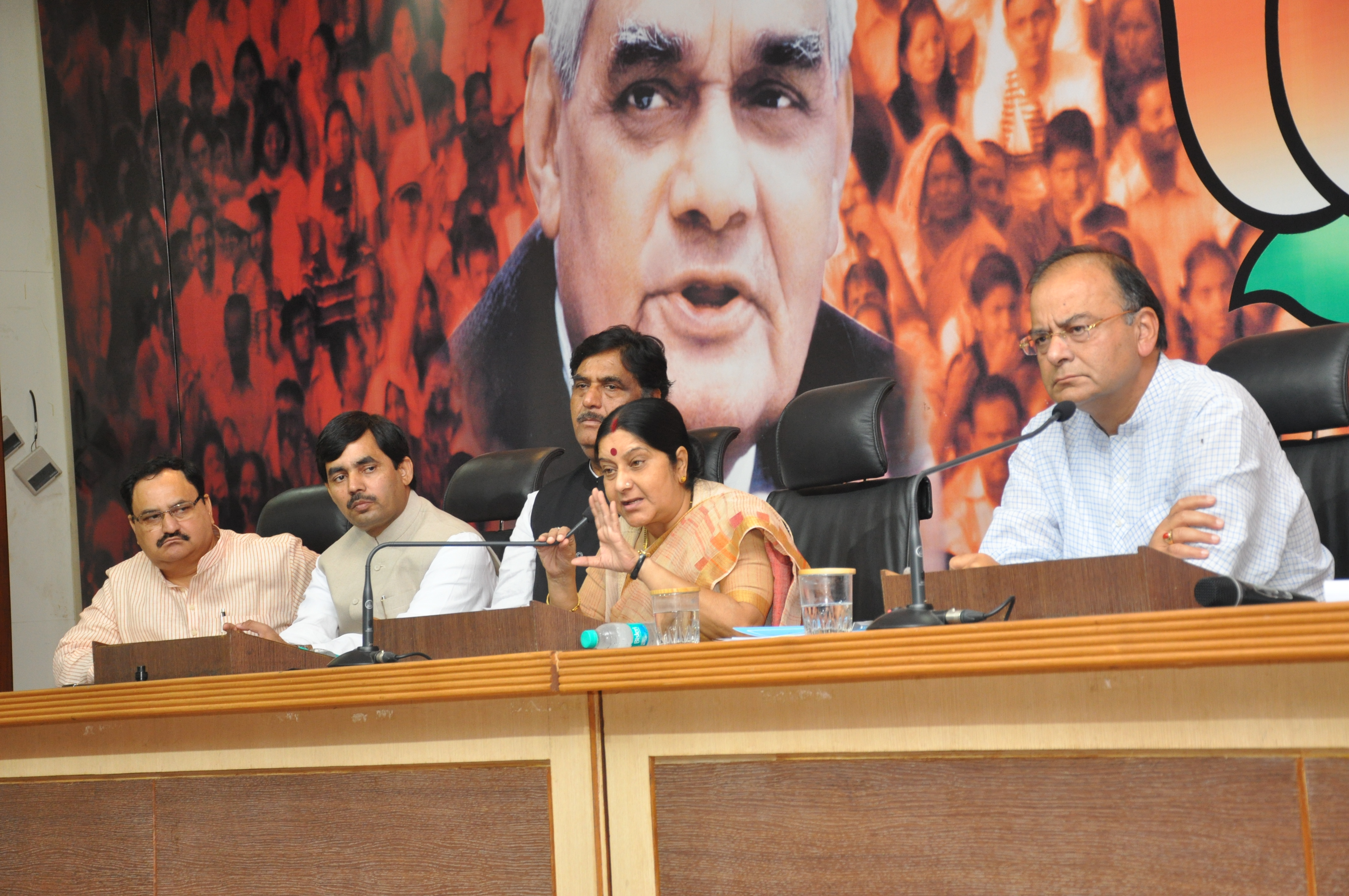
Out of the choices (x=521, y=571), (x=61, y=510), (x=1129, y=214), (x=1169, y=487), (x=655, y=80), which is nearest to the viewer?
(x=1169, y=487)

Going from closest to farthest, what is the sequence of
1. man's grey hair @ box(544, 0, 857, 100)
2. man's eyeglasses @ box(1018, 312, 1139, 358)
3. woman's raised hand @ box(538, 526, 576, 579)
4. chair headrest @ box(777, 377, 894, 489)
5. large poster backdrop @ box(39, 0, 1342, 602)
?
man's eyeglasses @ box(1018, 312, 1139, 358) < woman's raised hand @ box(538, 526, 576, 579) < chair headrest @ box(777, 377, 894, 489) < large poster backdrop @ box(39, 0, 1342, 602) < man's grey hair @ box(544, 0, 857, 100)

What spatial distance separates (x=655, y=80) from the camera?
3.44 metres

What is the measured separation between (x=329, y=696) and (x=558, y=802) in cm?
33

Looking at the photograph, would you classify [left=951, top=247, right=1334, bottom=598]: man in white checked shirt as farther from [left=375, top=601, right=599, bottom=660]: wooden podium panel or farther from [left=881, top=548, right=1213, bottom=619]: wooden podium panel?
[left=375, top=601, right=599, bottom=660]: wooden podium panel

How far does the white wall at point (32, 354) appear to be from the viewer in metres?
4.56

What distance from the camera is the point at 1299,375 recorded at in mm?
2010

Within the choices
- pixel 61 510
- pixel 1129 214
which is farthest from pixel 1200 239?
pixel 61 510

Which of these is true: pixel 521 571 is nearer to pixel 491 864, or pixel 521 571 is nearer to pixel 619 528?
pixel 619 528

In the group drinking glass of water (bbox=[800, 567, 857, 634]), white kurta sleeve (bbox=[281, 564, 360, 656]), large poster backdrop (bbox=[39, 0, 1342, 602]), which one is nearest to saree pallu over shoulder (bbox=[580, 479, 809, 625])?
drinking glass of water (bbox=[800, 567, 857, 634])

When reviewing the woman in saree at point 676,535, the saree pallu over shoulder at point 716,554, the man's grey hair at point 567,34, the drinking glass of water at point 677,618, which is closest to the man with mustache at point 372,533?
the woman in saree at point 676,535

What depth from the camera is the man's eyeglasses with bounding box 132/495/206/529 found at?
2.76m

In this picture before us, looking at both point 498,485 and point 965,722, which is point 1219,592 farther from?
point 498,485

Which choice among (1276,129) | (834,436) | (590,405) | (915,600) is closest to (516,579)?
(590,405)

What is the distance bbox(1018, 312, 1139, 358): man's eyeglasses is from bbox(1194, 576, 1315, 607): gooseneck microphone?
0.88m
